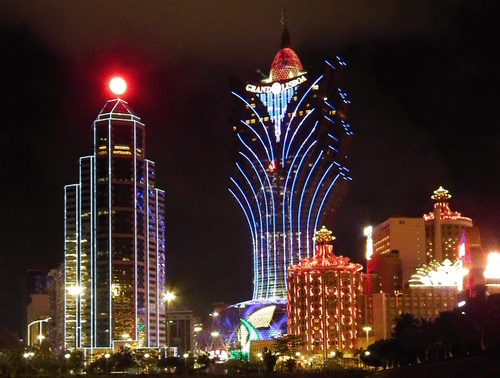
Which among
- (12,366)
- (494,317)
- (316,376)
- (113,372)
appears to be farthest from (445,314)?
(12,366)

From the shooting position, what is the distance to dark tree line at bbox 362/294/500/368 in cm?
13362

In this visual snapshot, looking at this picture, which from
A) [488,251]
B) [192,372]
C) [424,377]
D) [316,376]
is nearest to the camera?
[424,377]

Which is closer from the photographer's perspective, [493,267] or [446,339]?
[446,339]

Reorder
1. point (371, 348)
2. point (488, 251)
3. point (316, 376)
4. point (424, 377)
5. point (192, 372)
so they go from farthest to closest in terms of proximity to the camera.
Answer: point (488, 251)
point (371, 348)
point (192, 372)
point (316, 376)
point (424, 377)

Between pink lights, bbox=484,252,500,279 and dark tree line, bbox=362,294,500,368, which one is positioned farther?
pink lights, bbox=484,252,500,279

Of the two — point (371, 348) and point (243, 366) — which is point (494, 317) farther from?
point (243, 366)

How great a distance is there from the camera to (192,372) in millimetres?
144000

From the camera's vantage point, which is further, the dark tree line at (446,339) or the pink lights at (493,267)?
the pink lights at (493,267)

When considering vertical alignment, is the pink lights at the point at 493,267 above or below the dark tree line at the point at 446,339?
above

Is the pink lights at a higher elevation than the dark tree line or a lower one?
higher

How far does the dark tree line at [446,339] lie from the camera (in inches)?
5261

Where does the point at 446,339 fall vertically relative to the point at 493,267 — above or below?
below

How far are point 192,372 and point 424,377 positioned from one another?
43.3 metres

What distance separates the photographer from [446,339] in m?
133
